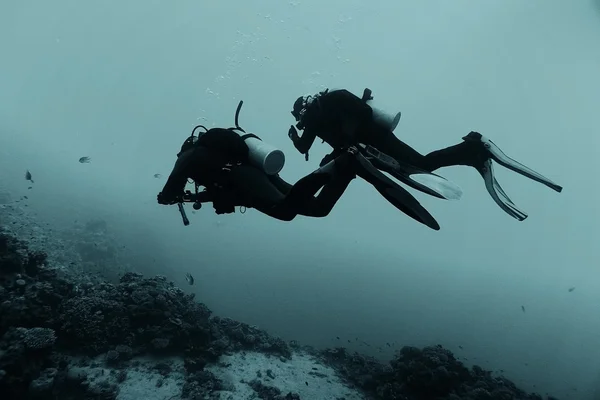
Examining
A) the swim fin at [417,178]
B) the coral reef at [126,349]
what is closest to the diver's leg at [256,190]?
the swim fin at [417,178]

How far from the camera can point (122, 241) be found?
2831 centimetres

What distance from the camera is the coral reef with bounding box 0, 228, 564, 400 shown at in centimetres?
839

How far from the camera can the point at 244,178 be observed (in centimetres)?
406

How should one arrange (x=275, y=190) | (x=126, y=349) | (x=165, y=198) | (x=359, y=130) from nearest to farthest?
(x=275, y=190) → (x=165, y=198) → (x=359, y=130) → (x=126, y=349)

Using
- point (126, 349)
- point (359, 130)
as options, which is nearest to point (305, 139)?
point (359, 130)

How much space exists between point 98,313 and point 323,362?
30.1 ft

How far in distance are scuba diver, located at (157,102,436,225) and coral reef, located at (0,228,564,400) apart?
24.0ft

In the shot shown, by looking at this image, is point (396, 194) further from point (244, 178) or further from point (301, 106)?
point (301, 106)

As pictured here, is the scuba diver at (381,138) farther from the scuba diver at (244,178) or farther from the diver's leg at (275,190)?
the diver's leg at (275,190)

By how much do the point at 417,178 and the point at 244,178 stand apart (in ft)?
6.84

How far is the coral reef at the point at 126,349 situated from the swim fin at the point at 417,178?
8.85 m

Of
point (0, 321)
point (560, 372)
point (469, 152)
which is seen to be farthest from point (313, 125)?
point (560, 372)

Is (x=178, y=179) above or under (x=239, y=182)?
under

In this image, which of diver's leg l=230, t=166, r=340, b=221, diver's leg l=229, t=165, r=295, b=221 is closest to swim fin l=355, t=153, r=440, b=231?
diver's leg l=230, t=166, r=340, b=221
